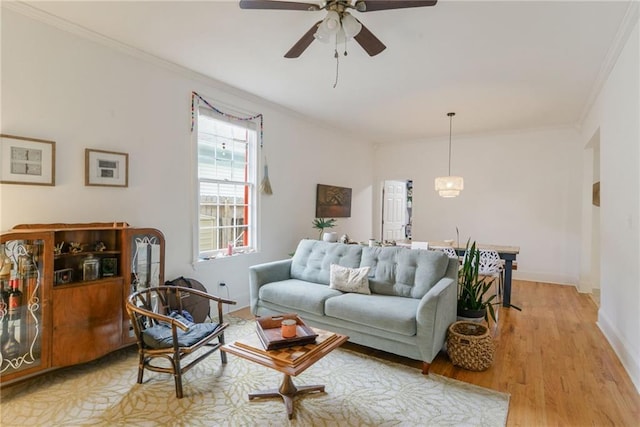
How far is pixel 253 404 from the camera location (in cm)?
215

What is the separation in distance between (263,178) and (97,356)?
264 centimetres

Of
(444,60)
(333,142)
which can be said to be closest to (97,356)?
(444,60)

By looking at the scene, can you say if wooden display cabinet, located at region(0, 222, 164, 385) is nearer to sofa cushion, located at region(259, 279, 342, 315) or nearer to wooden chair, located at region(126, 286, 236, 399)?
wooden chair, located at region(126, 286, 236, 399)

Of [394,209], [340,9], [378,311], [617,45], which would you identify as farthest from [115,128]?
[394,209]

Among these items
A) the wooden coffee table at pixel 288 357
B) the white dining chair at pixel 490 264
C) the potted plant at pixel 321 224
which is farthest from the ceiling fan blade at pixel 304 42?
the white dining chair at pixel 490 264

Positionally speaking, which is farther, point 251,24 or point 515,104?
point 515,104

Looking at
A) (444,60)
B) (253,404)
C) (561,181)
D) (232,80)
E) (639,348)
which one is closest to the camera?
(253,404)

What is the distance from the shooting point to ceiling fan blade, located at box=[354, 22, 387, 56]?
2.27m

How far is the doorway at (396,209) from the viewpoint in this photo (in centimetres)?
737

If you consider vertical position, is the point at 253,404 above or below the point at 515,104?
below

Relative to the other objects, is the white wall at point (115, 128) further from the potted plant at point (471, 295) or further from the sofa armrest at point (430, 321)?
the potted plant at point (471, 295)

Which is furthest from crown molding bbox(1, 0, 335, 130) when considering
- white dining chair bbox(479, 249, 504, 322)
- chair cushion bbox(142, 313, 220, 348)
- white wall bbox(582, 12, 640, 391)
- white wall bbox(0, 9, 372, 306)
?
white wall bbox(582, 12, 640, 391)

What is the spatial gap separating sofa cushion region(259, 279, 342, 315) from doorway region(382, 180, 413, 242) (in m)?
4.23

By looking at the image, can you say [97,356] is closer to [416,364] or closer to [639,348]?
[416,364]
